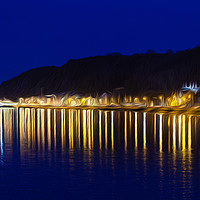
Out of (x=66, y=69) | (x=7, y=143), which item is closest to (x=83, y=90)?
(x=66, y=69)

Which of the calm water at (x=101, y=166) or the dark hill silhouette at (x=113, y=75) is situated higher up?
the dark hill silhouette at (x=113, y=75)

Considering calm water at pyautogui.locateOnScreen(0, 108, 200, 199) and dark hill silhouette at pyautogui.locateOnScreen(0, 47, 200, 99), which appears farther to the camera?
dark hill silhouette at pyautogui.locateOnScreen(0, 47, 200, 99)

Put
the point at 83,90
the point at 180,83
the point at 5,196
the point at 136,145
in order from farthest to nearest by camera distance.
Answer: the point at 83,90 → the point at 180,83 → the point at 136,145 → the point at 5,196

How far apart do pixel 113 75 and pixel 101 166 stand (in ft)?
434

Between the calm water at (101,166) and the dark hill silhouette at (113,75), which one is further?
the dark hill silhouette at (113,75)

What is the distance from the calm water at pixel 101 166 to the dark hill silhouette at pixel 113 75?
80.6m

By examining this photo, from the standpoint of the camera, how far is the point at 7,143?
28984 millimetres

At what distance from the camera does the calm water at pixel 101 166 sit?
1502cm

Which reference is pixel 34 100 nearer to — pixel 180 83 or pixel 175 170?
pixel 180 83

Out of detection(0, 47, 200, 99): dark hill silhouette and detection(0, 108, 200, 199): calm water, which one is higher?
detection(0, 47, 200, 99): dark hill silhouette

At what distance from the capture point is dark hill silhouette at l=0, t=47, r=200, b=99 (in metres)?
116

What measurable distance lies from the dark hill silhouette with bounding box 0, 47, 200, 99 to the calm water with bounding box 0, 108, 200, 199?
8057cm

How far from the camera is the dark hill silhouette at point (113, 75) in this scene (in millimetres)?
115688

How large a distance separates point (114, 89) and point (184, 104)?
47781 mm
